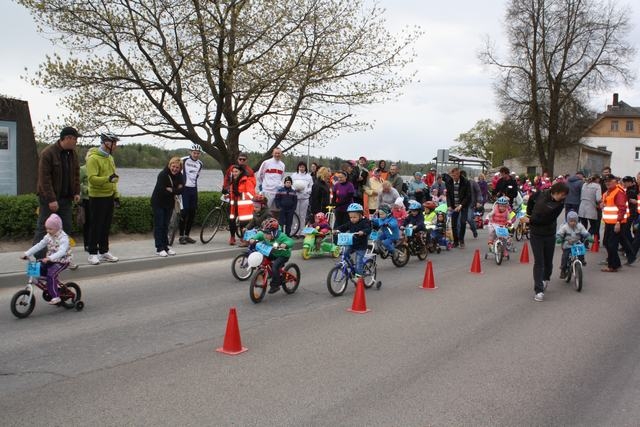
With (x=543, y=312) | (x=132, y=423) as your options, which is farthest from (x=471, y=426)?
(x=543, y=312)

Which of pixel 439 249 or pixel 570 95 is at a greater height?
pixel 570 95

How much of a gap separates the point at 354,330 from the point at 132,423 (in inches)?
126

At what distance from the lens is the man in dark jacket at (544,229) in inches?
350

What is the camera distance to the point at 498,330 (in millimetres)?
7012

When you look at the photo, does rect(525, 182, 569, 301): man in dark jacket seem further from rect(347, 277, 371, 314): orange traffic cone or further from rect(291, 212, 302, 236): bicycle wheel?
rect(291, 212, 302, 236): bicycle wheel

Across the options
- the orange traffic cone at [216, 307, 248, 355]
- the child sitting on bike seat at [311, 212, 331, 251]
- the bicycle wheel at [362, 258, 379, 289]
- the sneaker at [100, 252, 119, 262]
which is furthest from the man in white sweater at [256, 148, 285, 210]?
the orange traffic cone at [216, 307, 248, 355]

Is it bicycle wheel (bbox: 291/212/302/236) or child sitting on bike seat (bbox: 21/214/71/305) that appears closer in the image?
child sitting on bike seat (bbox: 21/214/71/305)

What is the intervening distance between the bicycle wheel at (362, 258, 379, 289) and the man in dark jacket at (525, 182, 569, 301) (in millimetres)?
2488

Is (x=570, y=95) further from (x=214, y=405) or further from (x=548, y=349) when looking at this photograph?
(x=214, y=405)

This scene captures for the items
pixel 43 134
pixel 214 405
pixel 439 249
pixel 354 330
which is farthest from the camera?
pixel 43 134

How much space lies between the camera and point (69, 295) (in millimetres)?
7324

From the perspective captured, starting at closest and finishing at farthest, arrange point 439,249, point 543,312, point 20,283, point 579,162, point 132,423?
1. point 132,423
2. point 543,312
3. point 20,283
4. point 439,249
5. point 579,162

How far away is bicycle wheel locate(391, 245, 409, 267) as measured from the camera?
11805 millimetres

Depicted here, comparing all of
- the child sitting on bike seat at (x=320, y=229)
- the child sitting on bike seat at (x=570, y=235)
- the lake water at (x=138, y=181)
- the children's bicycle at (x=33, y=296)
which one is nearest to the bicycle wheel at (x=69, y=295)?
the children's bicycle at (x=33, y=296)
